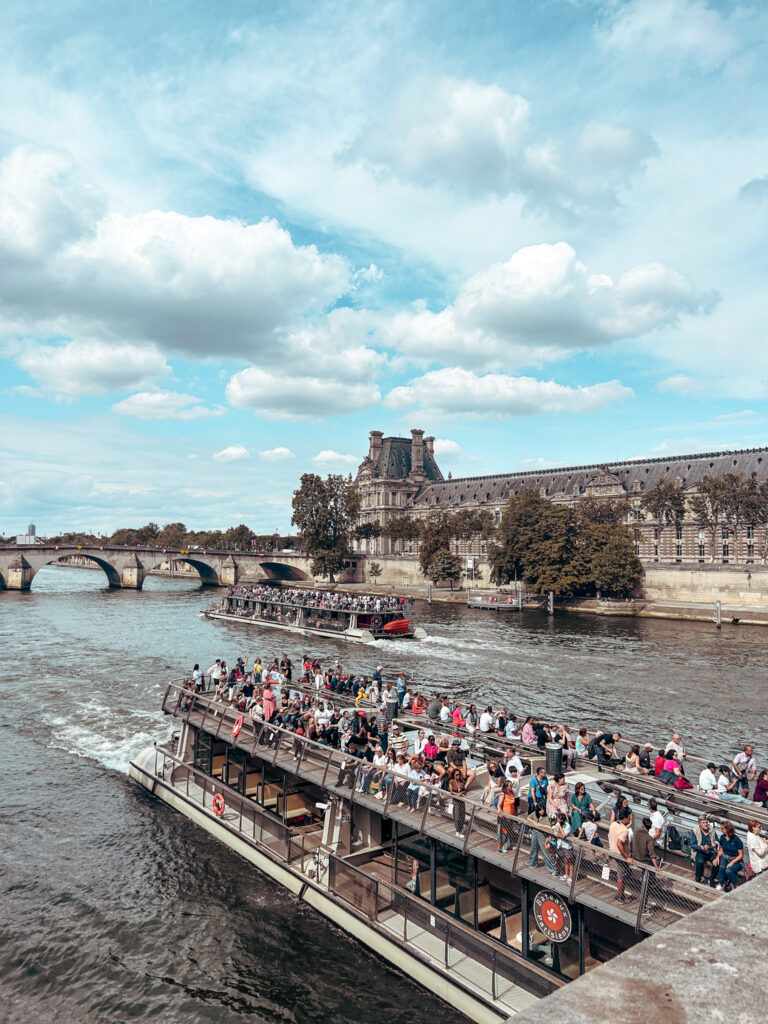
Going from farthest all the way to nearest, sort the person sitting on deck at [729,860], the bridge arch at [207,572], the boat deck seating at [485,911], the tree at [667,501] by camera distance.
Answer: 1. the bridge arch at [207,572]
2. the tree at [667,501]
3. the boat deck seating at [485,911]
4. the person sitting on deck at [729,860]

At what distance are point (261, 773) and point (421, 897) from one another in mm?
8322

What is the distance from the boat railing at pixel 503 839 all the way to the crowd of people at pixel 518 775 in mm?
52

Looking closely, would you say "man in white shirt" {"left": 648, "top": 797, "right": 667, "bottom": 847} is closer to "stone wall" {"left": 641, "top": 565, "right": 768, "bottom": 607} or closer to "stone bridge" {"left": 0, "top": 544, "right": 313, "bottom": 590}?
"stone wall" {"left": 641, "top": 565, "right": 768, "bottom": 607}

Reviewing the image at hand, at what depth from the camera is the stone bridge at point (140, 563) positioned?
113188mm

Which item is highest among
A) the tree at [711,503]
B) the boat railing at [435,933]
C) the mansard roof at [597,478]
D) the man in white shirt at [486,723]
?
the mansard roof at [597,478]

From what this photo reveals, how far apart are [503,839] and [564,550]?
8729cm

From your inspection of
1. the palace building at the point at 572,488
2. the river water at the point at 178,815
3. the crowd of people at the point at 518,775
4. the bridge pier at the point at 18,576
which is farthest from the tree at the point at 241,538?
the crowd of people at the point at 518,775

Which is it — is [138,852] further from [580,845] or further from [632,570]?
[632,570]

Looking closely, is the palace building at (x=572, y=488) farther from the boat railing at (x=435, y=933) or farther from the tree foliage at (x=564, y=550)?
the boat railing at (x=435, y=933)

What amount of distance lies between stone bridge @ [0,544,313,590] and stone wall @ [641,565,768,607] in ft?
216

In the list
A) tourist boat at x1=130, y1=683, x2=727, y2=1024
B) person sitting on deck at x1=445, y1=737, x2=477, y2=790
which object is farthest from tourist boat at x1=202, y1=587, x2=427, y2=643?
person sitting on deck at x1=445, y1=737, x2=477, y2=790

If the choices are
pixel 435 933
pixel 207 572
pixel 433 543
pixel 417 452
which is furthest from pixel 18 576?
pixel 435 933

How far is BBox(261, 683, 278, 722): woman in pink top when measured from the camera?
23.6 m

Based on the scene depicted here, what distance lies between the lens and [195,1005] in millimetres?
16516
